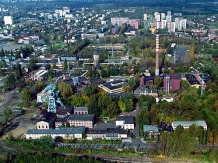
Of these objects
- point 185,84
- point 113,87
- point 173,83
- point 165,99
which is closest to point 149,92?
point 165,99

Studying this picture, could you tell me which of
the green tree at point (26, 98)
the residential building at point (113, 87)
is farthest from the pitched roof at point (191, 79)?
the green tree at point (26, 98)

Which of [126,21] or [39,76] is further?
[126,21]

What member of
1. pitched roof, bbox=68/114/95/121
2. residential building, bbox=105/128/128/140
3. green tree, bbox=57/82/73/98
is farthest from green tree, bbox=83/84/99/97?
residential building, bbox=105/128/128/140

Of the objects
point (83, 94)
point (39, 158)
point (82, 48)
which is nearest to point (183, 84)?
point (83, 94)

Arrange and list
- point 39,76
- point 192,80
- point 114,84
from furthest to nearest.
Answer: point 39,76 < point 192,80 < point 114,84

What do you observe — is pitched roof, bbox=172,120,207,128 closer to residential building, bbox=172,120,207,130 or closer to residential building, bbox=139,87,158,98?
residential building, bbox=172,120,207,130

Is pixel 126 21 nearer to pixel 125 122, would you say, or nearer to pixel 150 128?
pixel 125 122

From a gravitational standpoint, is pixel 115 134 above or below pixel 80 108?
below

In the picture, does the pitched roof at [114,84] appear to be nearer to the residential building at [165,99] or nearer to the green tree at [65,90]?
the green tree at [65,90]

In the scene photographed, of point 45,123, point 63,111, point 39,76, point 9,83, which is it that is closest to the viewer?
point 45,123

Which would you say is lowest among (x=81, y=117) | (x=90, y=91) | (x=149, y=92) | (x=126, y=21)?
(x=81, y=117)
